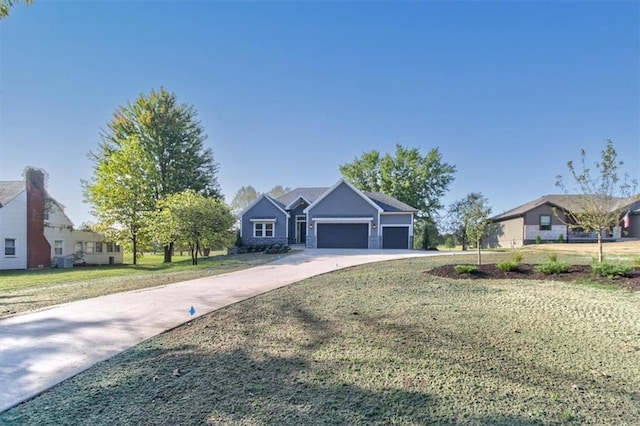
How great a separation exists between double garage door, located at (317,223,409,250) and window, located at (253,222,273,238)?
→ 4.43m

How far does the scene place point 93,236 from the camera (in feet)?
92.5

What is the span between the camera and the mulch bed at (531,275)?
7.96 m

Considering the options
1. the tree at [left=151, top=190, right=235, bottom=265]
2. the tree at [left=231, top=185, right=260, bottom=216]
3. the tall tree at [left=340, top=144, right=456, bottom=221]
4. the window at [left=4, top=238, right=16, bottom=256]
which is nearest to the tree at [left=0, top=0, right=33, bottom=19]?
the tree at [left=151, top=190, right=235, bottom=265]

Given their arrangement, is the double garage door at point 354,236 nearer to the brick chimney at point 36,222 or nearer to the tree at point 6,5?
the brick chimney at point 36,222

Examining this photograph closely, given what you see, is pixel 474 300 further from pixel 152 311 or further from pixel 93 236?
pixel 93 236

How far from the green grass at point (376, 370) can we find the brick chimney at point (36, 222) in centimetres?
2408

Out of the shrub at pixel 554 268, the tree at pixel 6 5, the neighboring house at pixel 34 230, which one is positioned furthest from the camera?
the neighboring house at pixel 34 230

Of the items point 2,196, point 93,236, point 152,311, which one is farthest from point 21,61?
point 93,236

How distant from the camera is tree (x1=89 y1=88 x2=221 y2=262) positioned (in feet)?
92.1

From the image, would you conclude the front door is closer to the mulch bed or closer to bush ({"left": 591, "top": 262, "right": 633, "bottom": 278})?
the mulch bed

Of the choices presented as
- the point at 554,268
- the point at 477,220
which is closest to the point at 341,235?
the point at 477,220

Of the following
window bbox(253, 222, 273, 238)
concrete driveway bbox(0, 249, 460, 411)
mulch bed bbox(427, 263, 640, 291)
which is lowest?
concrete driveway bbox(0, 249, 460, 411)

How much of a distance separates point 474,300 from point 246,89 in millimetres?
13078

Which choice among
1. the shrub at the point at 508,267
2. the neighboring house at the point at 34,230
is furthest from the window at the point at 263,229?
the shrub at the point at 508,267
